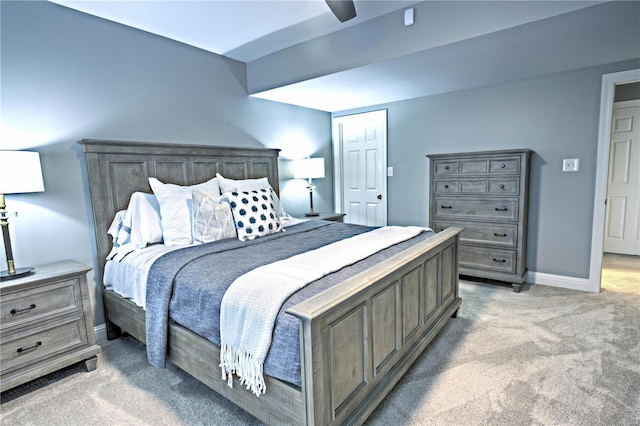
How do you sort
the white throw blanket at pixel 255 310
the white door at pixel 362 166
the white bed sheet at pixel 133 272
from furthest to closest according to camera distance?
1. the white door at pixel 362 166
2. the white bed sheet at pixel 133 272
3. the white throw blanket at pixel 255 310

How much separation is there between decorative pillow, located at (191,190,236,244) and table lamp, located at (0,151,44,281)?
0.93m

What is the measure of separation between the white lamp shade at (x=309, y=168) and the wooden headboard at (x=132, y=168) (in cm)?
92

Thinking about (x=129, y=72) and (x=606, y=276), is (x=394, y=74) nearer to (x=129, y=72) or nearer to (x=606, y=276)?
(x=129, y=72)

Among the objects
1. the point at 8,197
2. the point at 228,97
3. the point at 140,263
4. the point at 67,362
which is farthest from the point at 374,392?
the point at 228,97

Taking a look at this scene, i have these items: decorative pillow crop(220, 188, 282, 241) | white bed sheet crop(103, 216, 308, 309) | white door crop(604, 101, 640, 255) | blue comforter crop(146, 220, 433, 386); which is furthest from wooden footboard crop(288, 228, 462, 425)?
white door crop(604, 101, 640, 255)

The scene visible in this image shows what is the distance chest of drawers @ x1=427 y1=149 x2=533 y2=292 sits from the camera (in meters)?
3.20

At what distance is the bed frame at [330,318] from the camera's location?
130 cm

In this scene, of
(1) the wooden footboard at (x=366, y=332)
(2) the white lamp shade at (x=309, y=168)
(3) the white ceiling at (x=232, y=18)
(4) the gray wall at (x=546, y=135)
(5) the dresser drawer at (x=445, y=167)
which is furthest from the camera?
(2) the white lamp shade at (x=309, y=168)

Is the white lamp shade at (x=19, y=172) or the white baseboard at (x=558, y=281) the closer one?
the white lamp shade at (x=19, y=172)

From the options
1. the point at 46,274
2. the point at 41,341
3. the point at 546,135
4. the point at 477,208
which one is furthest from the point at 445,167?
the point at 41,341

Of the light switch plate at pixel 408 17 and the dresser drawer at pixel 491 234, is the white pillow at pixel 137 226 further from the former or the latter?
the dresser drawer at pixel 491 234

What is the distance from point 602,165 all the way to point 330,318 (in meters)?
3.19

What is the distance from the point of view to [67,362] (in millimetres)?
2074

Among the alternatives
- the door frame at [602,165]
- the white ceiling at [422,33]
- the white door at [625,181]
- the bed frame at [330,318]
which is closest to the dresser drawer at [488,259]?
the door frame at [602,165]
